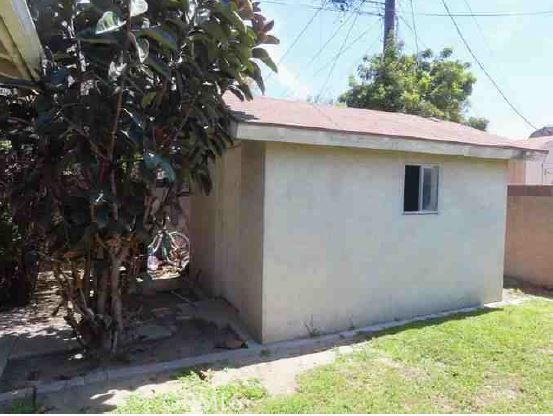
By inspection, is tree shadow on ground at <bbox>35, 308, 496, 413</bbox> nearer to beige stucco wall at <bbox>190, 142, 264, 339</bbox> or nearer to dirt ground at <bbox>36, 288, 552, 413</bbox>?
dirt ground at <bbox>36, 288, 552, 413</bbox>

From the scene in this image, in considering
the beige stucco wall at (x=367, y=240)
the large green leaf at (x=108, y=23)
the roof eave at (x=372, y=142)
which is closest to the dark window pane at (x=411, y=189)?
the beige stucco wall at (x=367, y=240)

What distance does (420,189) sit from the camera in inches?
287

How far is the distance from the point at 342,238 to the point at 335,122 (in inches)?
73.2

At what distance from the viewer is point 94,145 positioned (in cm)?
443

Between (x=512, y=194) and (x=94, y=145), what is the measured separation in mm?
10488

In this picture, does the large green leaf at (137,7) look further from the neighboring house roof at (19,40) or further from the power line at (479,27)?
the power line at (479,27)

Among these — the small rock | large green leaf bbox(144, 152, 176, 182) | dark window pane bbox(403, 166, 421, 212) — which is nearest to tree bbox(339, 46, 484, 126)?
dark window pane bbox(403, 166, 421, 212)

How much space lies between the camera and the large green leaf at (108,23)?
3.70 meters

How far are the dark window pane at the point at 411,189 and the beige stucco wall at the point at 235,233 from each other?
2.67m

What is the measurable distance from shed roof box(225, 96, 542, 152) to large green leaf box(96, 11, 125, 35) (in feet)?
6.24

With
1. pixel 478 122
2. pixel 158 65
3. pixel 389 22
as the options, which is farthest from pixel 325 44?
pixel 158 65

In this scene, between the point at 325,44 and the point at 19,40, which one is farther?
the point at 325,44

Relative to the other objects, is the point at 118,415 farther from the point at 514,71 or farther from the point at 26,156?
the point at 514,71

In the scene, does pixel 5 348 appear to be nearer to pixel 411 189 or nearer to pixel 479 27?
pixel 411 189
